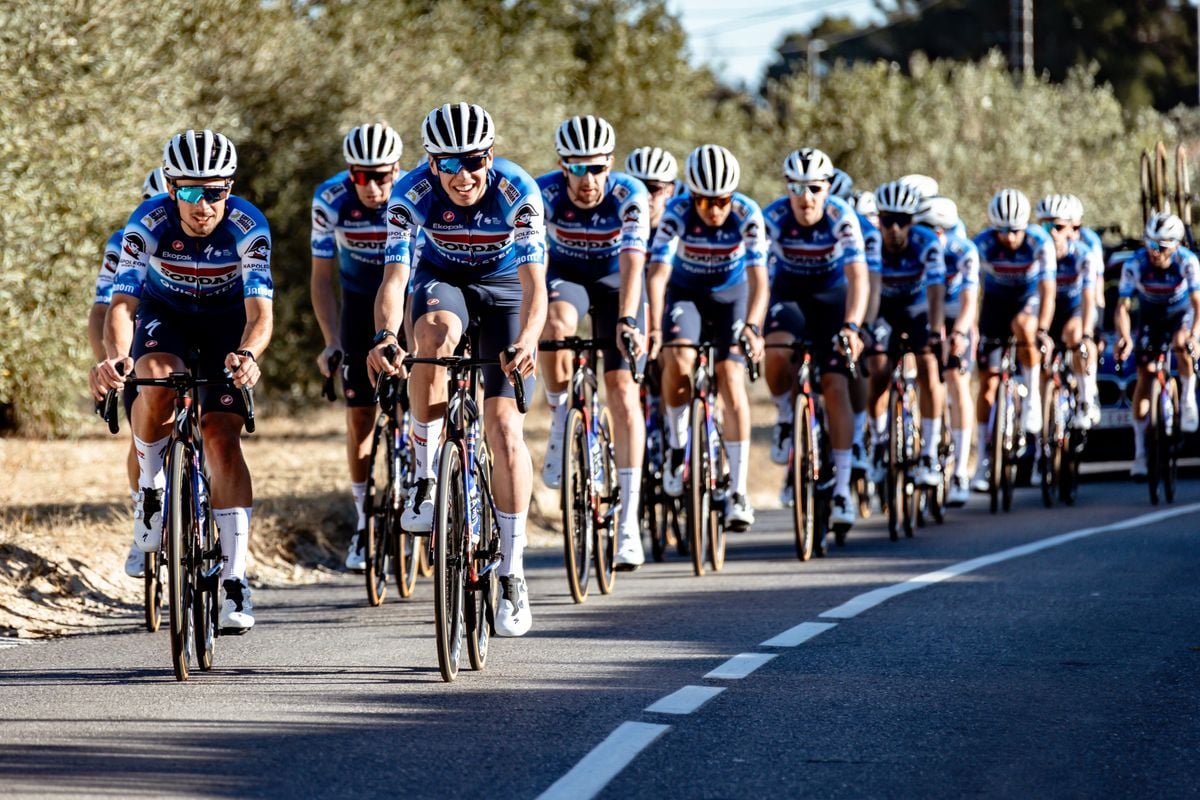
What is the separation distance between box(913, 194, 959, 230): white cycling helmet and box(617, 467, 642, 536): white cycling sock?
16.1 ft

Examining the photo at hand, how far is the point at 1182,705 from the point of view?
22.9 ft

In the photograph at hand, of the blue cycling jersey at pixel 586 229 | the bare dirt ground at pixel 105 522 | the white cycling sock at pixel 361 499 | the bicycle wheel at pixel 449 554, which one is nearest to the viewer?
the bicycle wheel at pixel 449 554

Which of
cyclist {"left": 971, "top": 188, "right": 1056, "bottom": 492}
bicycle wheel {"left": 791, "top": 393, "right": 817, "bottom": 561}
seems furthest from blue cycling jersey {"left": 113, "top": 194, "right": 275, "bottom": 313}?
cyclist {"left": 971, "top": 188, "right": 1056, "bottom": 492}

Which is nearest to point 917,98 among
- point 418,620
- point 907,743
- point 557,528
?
point 557,528

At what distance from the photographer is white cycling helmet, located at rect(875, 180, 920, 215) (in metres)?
13.5

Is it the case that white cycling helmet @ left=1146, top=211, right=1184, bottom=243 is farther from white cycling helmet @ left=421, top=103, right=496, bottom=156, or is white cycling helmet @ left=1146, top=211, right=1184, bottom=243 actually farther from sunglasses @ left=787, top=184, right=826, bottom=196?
white cycling helmet @ left=421, top=103, right=496, bottom=156

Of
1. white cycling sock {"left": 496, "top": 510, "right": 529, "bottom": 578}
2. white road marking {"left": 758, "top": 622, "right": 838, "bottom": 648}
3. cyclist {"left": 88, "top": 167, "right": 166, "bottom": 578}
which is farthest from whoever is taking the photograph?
cyclist {"left": 88, "top": 167, "right": 166, "bottom": 578}

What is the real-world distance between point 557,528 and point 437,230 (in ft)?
20.3

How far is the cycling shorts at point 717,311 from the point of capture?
11391 mm

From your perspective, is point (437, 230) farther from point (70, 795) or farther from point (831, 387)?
point (831, 387)

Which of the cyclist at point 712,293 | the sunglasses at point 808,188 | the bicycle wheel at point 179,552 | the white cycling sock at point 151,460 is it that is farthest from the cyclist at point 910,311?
the bicycle wheel at point 179,552

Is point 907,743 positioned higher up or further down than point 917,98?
further down

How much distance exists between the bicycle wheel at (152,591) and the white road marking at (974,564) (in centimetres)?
314

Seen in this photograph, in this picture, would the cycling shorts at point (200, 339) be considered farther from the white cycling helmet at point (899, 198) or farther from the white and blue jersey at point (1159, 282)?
the white and blue jersey at point (1159, 282)
